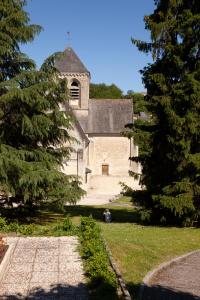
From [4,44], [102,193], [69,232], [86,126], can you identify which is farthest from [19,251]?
[86,126]

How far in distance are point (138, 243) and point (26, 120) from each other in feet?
19.2

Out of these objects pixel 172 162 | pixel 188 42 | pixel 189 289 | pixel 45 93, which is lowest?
pixel 189 289

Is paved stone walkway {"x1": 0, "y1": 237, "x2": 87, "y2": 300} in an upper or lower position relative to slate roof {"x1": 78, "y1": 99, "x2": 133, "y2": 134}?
lower

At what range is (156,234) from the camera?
1669 cm

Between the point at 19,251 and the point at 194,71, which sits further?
the point at 194,71

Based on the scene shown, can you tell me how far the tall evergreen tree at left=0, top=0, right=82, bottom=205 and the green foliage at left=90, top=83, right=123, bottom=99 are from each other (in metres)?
67.8

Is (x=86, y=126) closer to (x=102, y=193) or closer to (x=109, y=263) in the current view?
(x=102, y=193)

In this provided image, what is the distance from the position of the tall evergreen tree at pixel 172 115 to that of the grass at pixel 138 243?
1112mm

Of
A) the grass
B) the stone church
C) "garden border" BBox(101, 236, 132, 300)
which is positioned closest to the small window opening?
the stone church

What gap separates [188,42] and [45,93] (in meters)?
6.12

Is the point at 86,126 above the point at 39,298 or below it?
above

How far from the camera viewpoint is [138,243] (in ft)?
47.8

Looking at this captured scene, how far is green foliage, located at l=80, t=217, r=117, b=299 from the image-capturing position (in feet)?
31.0

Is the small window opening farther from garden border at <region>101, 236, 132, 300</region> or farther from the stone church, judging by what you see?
garden border at <region>101, 236, 132, 300</region>
